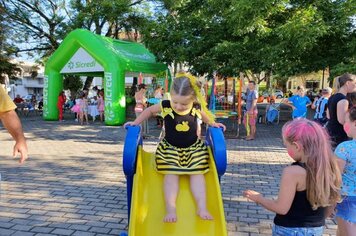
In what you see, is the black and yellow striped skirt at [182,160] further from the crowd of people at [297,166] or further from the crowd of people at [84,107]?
the crowd of people at [84,107]

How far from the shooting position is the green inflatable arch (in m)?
13.6

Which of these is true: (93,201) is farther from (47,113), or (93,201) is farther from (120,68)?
(47,113)

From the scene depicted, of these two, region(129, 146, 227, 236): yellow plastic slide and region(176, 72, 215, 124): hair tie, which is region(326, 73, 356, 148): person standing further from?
region(129, 146, 227, 236): yellow plastic slide

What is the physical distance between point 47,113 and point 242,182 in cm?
1243

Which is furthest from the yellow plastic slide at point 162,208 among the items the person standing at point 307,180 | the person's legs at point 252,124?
the person's legs at point 252,124

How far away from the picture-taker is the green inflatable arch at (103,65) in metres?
13.6

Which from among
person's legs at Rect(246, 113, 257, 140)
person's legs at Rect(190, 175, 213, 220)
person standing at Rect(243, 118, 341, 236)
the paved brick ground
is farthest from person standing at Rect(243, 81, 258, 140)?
person standing at Rect(243, 118, 341, 236)

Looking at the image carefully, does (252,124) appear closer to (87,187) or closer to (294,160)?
(87,187)

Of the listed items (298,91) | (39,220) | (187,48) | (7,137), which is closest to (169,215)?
(39,220)

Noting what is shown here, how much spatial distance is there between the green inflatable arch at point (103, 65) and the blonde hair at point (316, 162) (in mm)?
11919

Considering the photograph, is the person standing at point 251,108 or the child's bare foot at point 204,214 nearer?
the child's bare foot at point 204,214

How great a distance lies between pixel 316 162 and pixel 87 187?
402cm

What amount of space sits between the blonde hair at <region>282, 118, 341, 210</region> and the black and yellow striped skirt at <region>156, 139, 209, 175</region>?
1.41 m

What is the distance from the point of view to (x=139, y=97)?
34.3 feet
